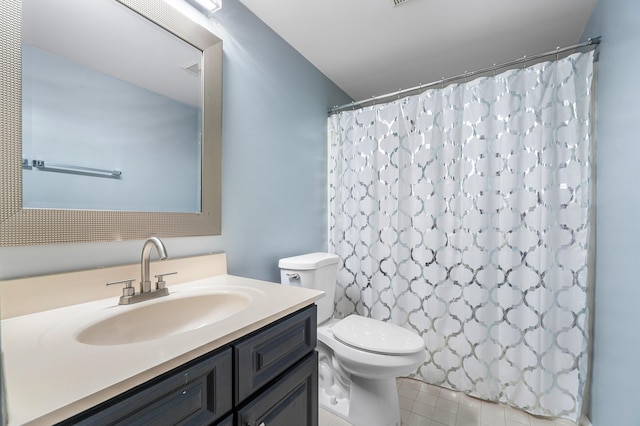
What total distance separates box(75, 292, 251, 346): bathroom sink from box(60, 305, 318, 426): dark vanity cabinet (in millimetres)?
235

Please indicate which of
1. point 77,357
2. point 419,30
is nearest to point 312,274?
point 77,357

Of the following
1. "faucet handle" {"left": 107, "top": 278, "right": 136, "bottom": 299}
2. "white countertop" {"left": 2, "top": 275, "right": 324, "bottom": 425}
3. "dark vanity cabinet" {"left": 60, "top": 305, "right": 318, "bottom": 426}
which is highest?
"faucet handle" {"left": 107, "top": 278, "right": 136, "bottom": 299}

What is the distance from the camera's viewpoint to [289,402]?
0.87m

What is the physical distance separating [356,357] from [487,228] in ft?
3.39

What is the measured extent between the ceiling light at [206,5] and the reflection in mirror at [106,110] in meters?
0.20

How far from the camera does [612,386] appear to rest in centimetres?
119

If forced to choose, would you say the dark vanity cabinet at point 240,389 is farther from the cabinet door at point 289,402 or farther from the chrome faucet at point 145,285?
the chrome faucet at point 145,285

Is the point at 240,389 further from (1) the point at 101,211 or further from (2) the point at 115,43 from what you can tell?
(2) the point at 115,43

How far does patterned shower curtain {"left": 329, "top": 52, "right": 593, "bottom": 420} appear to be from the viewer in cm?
142

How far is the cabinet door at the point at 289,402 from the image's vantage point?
0.74m

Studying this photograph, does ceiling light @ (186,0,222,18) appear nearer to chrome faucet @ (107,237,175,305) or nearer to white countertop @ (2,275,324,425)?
chrome faucet @ (107,237,175,305)

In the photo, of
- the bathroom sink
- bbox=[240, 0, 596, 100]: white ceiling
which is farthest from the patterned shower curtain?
the bathroom sink

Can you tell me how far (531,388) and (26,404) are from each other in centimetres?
203

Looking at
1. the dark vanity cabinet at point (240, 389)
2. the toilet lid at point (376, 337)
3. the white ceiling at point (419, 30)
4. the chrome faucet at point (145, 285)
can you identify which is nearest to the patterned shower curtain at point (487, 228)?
the white ceiling at point (419, 30)
